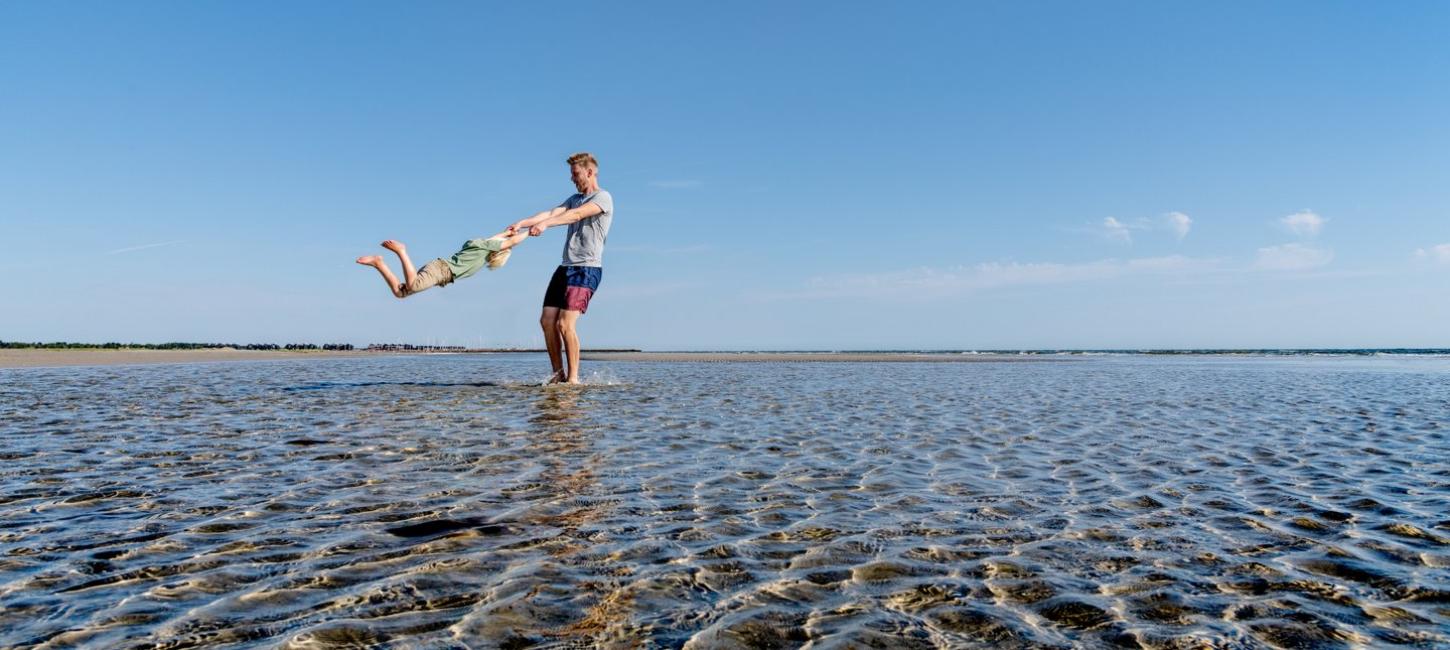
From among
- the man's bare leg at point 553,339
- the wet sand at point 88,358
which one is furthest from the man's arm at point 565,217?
the wet sand at point 88,358

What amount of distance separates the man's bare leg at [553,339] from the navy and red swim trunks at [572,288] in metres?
0.18

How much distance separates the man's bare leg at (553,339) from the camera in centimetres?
1477

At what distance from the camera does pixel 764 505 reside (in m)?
5.19

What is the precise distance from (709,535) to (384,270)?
8.67 meters

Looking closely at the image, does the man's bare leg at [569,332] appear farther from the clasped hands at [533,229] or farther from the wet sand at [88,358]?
the wet sand at [88,358]

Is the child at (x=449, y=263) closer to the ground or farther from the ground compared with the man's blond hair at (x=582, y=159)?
closer to the ground

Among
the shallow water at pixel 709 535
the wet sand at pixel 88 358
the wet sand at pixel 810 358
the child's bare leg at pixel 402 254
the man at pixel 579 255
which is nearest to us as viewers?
the shallow water at pixel 709 535

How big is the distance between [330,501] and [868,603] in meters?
3.42

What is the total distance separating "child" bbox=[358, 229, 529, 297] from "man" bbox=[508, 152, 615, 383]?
5.24 ft

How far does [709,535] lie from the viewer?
437 cm

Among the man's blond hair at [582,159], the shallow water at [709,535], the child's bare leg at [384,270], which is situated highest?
the man's blond hair at [582,159]

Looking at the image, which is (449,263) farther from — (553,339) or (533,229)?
(553,339)

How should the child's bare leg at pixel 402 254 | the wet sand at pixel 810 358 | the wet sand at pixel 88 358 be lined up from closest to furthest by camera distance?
the child's bare leg at pixel 402 254 → the wet sand at pixel 88 358 → the wet sand at pixel 810 358

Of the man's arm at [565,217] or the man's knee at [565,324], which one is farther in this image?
the man's knee at [565,324]
